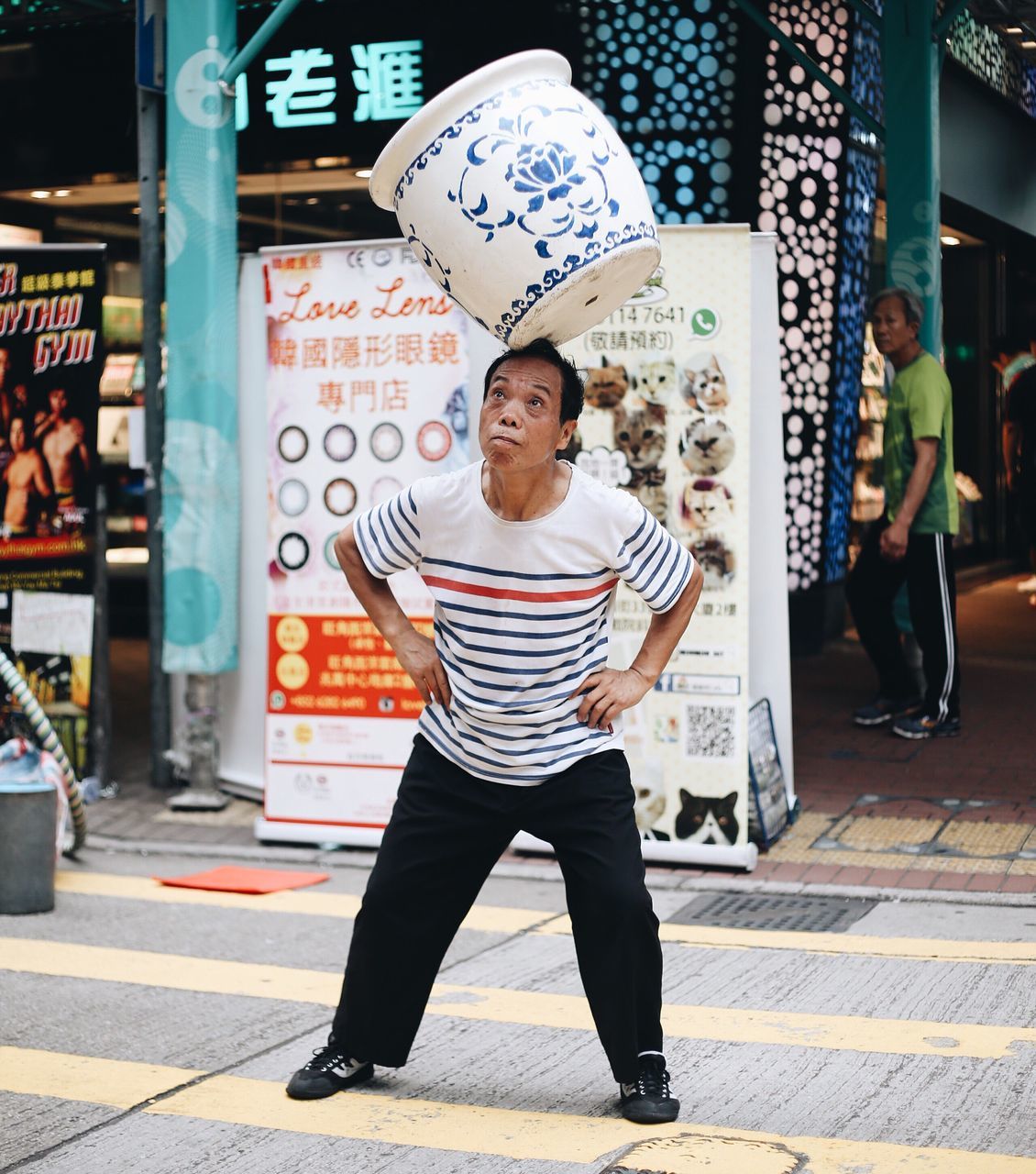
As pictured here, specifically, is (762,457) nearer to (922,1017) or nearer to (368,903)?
(922,1017)

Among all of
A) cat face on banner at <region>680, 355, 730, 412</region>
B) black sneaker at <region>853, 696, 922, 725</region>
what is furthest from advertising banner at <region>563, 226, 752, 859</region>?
black sneaker at <region>853, 696, 922, 725</region>

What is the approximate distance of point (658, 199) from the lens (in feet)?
34.9

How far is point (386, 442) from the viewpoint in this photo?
275 inches

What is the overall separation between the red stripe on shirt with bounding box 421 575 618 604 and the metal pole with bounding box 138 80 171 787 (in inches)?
162

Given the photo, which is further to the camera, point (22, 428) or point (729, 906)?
point (22, 428)

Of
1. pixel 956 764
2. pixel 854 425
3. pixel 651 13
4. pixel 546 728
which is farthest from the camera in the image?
pixel 854 425

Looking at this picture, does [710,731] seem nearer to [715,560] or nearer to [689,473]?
[715,560]

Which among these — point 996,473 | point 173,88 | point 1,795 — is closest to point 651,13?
point 173,88

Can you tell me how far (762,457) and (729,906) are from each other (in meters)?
1.70

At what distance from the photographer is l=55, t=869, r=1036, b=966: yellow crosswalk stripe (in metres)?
5.40

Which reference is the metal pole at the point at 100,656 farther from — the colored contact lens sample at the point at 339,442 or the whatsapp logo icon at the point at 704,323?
the whatsapp logo icon at the point at 704,323

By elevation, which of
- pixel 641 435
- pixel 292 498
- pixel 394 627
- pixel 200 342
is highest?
pixel 200 342

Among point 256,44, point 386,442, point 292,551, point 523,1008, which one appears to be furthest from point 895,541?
point 523,1008

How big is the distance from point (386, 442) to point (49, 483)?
73.1 inches
